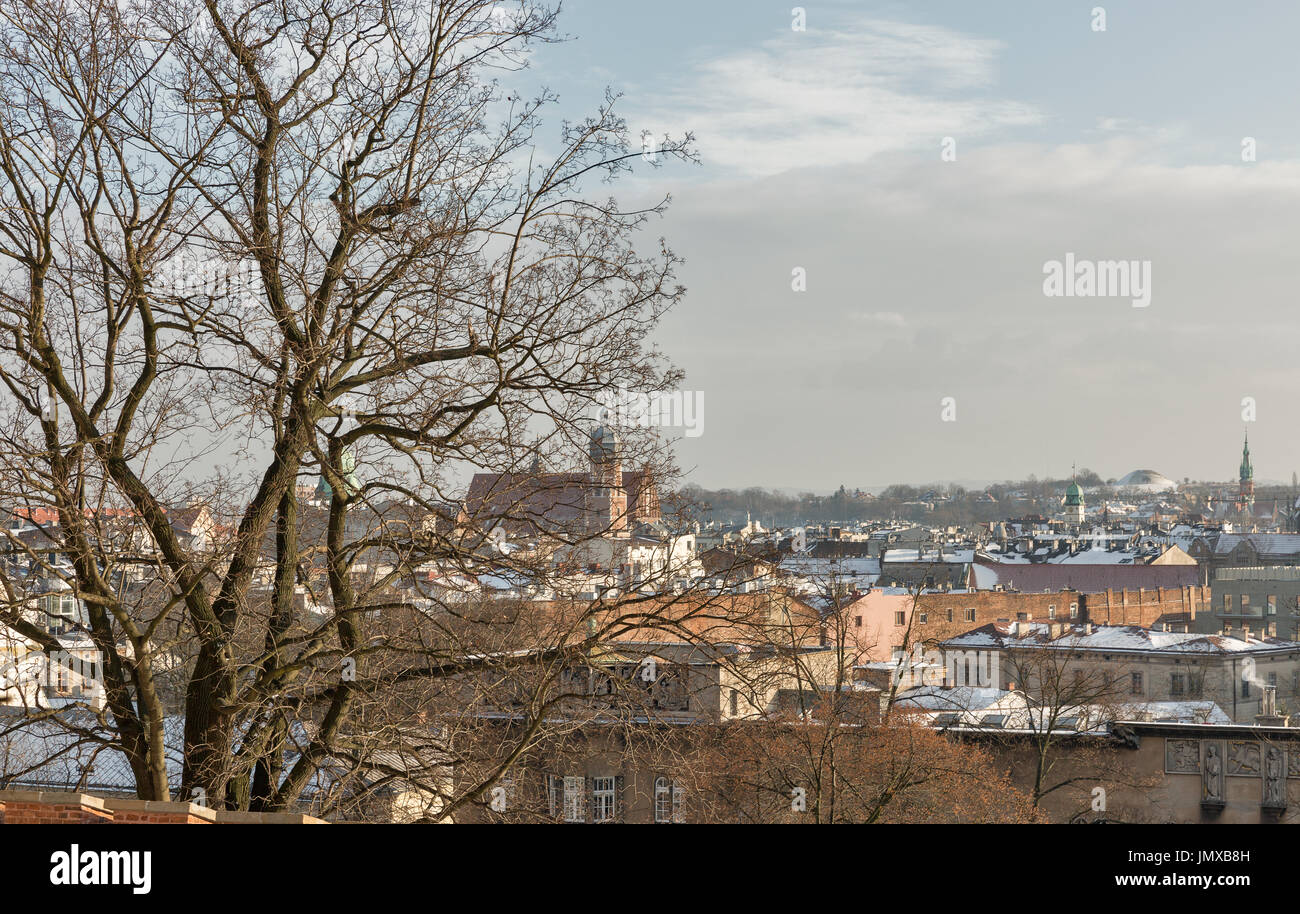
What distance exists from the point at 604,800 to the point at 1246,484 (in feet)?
507

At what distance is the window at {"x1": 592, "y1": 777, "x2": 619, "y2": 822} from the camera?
2656cm

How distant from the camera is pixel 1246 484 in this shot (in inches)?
6314

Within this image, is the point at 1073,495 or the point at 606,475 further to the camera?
the point at 1073,495

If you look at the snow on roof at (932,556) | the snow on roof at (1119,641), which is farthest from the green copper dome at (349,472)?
the snow on roof at (932,556)

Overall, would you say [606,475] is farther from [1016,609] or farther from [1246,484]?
[1246,484]

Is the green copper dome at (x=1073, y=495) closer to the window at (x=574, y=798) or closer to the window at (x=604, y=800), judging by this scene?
the window at (x=604, y=800)

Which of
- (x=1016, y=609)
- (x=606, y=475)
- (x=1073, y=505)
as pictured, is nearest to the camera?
(x=606, y=475)

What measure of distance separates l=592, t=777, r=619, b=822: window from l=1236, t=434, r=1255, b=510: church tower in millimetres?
131680

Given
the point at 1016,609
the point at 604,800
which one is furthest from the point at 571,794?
the point at 1016,609

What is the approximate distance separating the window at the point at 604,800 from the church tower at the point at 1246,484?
5184 inches

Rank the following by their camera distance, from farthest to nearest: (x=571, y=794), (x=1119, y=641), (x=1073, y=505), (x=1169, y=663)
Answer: (x=1073, y=505), (x=1119, y=641), (x=1169, y=663), (x=571, y=794)

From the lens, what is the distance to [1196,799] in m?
31.3
